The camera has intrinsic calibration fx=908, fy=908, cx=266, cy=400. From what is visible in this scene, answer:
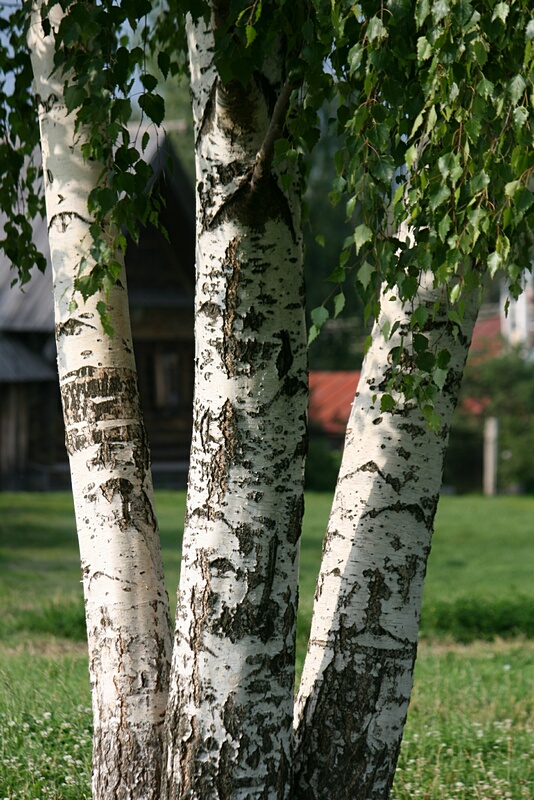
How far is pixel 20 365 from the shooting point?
694 inches

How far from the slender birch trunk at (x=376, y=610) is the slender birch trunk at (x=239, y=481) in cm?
21

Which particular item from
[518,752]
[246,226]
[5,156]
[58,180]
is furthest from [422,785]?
[5,156]

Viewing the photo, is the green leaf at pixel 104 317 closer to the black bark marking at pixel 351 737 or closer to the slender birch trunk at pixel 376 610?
the slender birch trunk at pixel 376 610

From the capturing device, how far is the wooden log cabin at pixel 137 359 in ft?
58.4

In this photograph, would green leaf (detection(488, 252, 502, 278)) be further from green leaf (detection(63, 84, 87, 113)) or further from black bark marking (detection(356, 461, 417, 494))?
green leaf (detection(63, 84, 87, 113))

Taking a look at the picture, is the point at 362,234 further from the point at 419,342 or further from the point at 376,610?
the point at 376,610

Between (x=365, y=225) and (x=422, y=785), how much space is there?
2.59 metres

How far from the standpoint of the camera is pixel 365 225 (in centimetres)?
212

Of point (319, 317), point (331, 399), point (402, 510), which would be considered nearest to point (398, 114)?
point (319, 317)

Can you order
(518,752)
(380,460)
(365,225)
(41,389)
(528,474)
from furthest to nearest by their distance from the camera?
(528,474) → (41,389) → (518,752) → (380,460) → (365,225)

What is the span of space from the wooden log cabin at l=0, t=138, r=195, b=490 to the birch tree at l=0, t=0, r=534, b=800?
1455cm

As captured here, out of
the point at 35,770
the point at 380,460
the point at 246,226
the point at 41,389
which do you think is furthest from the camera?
the point at 41,389

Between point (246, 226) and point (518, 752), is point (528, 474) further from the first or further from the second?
point (246, 226)

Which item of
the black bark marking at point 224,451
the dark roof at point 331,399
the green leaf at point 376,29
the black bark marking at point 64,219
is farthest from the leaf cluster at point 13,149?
the dark roof at point 331,399
